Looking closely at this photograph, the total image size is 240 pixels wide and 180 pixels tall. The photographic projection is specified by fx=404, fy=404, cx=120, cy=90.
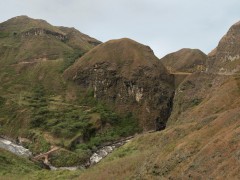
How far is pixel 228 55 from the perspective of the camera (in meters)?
87.0

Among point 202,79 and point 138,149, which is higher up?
point 202,79

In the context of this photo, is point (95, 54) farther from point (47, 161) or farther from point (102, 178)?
point (102, 178)

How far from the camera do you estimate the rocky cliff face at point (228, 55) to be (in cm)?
8350

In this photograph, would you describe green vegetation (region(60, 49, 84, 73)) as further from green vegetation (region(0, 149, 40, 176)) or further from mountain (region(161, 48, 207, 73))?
green vegetation (region(0, 149, 40, 176))

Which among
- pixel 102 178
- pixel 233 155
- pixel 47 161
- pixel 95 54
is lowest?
pixel 47 161

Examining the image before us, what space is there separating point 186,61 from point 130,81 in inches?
1569

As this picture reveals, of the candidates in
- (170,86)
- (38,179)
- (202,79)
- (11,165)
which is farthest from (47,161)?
(170,86)

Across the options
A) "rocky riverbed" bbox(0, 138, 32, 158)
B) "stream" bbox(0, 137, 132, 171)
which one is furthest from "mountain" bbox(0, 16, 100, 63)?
"stream" bbox(0, 137, 132, 171)

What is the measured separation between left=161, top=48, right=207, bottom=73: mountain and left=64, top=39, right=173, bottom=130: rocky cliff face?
70.5ft

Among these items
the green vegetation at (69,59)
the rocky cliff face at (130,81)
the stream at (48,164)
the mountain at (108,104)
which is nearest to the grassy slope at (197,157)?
the mountain at (108,104)

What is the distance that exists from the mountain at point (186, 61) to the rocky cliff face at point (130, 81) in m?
21.5

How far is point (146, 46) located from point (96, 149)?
165 ft

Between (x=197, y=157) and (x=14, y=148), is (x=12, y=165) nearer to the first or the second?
(x=14, y=148)

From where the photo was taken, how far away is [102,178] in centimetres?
4403
